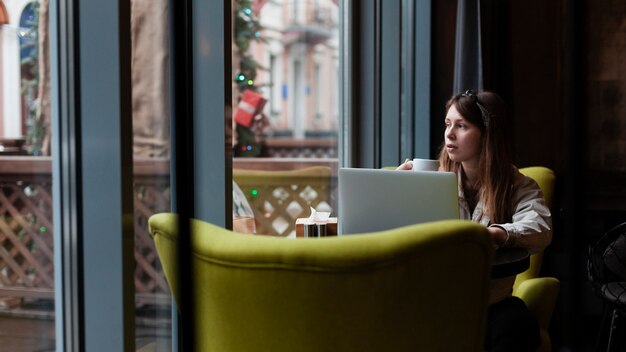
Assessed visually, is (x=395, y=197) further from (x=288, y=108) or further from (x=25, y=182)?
(x=288, y=108)

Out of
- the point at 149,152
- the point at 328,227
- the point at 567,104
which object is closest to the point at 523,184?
the point at 328,227

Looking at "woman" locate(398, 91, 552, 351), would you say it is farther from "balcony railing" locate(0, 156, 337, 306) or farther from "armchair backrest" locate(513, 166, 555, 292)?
"balcony railing" locate(0, 156, 337, 306)

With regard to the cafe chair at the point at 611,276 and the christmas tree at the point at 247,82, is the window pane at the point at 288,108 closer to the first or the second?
the christmas tree at the point at 247,82

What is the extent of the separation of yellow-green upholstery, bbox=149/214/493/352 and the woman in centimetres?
68

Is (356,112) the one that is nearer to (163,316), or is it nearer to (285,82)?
(285,82)

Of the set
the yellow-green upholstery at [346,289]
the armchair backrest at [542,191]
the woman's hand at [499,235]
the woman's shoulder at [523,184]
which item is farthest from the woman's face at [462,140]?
the yellow-green upholstery at [346,289]

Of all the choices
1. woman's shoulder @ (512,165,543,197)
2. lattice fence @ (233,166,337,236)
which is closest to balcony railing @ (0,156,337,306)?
woman's shoulder @ (512,165,543,197)

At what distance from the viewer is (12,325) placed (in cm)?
128

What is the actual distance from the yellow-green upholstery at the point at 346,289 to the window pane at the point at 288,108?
1.68 meters

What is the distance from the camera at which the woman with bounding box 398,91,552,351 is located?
1817 millimetres

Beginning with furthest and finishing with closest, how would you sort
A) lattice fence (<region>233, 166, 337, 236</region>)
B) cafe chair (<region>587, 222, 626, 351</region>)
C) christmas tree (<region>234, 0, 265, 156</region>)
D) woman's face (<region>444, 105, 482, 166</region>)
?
lattice fence (<region>233, 166, 337, 236</region>) → christmas tree (<region>234, 0, 265, 156</region>) → cafe chair (<region>587, 222, 626, 351</region>) → woman's face (<region>444, 105, 482, 166</region>)

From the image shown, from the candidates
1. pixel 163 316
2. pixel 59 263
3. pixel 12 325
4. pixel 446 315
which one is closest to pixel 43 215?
pixel 59 263

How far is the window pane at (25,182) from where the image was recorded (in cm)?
125

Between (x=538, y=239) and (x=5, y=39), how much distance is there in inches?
50.4
